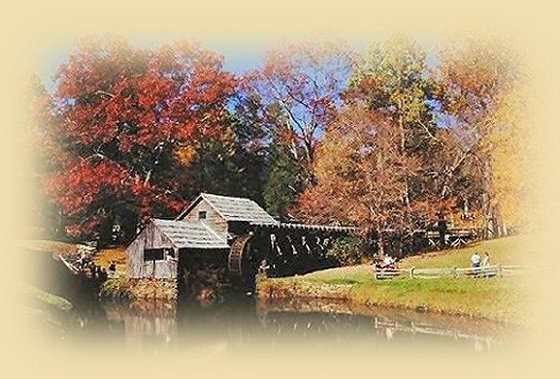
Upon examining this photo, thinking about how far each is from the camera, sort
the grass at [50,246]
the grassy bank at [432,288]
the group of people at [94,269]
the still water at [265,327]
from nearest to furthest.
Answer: the still water at [265,327], the grass at [50,246], the group of people at [94,269], the grassy bank at [432,288]

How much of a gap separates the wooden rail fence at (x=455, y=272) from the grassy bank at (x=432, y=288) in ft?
0.22

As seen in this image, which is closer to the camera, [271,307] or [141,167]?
[141,167]

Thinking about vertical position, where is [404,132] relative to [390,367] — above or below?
→ above

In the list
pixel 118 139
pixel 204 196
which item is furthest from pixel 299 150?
pixel 118 139

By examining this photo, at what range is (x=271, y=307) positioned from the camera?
6488mm

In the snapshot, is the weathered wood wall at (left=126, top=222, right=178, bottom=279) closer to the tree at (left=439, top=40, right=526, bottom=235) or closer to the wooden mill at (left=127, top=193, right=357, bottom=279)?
the wooden mill at (left=127, top=193, right=357, bottom=279)

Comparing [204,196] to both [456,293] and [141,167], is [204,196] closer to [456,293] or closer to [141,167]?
[141,167]

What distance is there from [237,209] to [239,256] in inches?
23.3

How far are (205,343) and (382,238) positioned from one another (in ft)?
10.2

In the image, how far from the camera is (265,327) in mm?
5363

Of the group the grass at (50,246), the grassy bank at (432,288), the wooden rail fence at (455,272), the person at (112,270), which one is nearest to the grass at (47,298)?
the grass at (50,246)

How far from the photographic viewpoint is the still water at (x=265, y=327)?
15.0 ft

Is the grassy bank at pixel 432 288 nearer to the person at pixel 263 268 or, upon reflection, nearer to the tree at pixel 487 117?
the person at pixel 263 268

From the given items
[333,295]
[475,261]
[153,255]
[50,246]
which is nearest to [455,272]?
[475,261]
